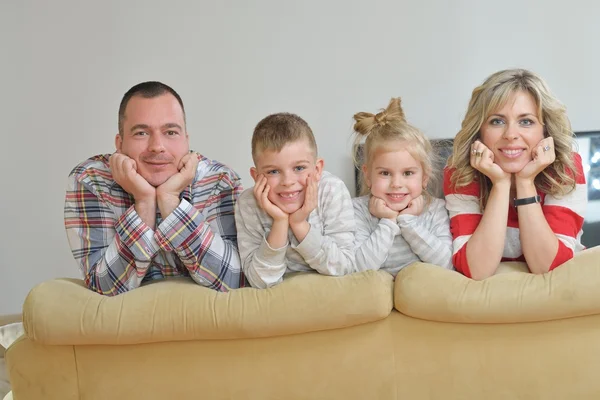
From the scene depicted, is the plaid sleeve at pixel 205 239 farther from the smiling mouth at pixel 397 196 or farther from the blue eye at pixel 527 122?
the blue eye at pixel 527 122

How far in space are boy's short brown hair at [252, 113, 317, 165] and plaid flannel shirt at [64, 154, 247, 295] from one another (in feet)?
0.62

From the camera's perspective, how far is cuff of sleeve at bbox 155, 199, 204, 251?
1.53 m

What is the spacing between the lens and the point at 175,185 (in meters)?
1.59

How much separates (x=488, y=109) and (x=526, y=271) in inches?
16.4

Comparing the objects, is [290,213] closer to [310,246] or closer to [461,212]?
[310,246]

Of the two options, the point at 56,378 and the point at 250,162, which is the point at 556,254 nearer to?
the point at 56,378

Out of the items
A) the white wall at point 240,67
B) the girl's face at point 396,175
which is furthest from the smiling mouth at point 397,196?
the white wall at point 240,67

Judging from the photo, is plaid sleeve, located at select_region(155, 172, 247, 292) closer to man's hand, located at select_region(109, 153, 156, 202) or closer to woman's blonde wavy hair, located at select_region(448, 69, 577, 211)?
man's hand, located at select_region(109, 153, 156, 202)

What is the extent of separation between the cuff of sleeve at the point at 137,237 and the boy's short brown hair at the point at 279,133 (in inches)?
→ 12.6

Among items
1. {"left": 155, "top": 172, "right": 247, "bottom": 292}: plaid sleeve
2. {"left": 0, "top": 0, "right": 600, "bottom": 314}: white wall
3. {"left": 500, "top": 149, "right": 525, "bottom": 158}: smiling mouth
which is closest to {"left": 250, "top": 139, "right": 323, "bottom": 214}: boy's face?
{"left": 155, "top": 172, "right": 247, "bottom": 292}: plaid sleeve

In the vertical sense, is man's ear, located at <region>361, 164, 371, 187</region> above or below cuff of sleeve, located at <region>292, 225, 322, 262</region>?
above

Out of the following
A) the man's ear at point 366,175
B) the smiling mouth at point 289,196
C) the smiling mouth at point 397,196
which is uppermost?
the man's ear at point 366,175

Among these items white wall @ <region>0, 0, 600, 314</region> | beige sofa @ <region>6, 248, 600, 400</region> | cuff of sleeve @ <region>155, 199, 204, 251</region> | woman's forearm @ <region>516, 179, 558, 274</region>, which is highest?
white wall @ <region>0, 0, 600, 314</region>

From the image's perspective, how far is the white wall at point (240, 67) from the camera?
2650 mm
